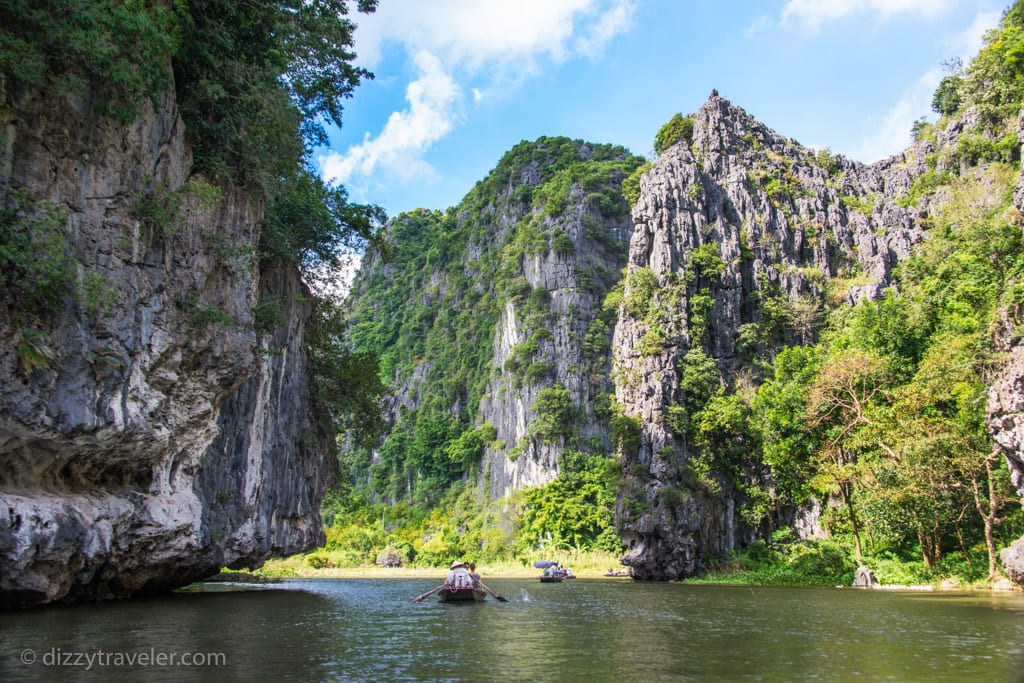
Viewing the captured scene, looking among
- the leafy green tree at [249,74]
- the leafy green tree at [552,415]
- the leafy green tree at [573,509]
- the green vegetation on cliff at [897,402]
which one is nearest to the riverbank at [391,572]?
the leafy green tree at [573,509]

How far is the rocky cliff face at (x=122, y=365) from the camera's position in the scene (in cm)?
1200

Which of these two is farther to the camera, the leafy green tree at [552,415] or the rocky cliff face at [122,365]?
the leafy green tree at [552,415]

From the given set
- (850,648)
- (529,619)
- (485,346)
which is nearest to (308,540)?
(529,619)

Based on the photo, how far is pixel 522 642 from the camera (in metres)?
12.6

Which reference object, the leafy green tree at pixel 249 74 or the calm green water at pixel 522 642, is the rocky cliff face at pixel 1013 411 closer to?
the calm green water at pixel 522 642

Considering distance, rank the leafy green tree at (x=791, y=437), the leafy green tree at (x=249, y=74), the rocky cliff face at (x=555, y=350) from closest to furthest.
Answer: the leafy green tree at (x=249, y=74) → the leafy green tree at (x=791, y=437) → the rocky cliff face at (x=555, y=350)

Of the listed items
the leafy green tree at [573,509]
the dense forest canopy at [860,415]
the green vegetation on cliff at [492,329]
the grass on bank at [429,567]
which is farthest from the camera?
the green vegetation on cliff at [492,329]

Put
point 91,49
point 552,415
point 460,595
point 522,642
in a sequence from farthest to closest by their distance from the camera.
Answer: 1. point 552,415
2. point 460,595
3. point 522,642
4. point 91,49

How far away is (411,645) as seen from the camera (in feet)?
40.3

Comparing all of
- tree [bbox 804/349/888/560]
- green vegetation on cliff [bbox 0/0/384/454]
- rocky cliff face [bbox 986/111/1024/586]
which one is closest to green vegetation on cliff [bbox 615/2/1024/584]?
tree [bbox 804/349/888/560]

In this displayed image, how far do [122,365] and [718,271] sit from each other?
41.4 m

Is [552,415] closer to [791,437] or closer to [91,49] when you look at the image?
[791,437]

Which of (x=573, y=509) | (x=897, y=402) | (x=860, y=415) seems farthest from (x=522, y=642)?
(x=573, y=509)

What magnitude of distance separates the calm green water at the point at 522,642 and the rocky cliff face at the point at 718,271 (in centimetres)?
1914
